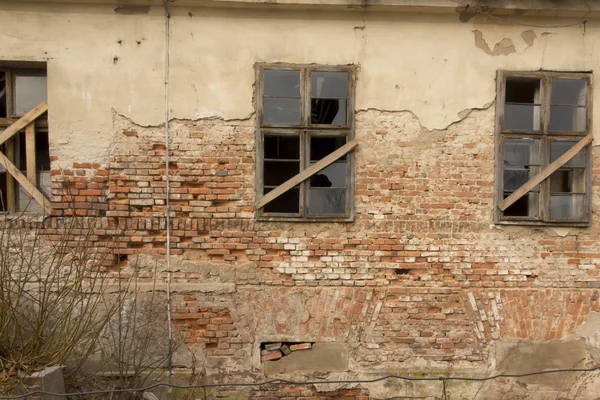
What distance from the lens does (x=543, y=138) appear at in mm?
4418

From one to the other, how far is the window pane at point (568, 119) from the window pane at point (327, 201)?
239 cm

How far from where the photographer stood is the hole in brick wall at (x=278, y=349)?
4.28 metres

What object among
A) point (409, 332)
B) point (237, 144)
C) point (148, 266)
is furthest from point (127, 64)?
point (409, 332)

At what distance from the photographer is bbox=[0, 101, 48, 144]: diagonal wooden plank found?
414 centimetres

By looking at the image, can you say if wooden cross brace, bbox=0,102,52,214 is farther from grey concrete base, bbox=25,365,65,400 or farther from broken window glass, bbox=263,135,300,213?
broken window glass, bbox=263,135,300,213

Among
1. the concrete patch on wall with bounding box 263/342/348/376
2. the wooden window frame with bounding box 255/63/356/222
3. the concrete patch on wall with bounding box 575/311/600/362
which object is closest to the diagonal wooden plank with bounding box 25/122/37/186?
the wooden window frame with bounding box 255/63/356/222

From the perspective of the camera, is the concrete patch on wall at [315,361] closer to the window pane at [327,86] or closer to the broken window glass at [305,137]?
the broken window glass at [305,137]

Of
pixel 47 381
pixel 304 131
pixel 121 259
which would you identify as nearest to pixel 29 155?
pixel 121 259

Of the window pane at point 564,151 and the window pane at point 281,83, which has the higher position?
the window pane at point 281,83

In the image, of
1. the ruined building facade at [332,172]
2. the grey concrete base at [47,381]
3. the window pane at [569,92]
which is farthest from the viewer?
the window pane at [569,92]

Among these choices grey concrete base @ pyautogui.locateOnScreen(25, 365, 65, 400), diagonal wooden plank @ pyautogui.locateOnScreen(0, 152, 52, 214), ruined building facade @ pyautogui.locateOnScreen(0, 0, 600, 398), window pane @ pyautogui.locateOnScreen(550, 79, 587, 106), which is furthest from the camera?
window pane @ pyautogui.locateOnScreen(550, 79, 587, 106)

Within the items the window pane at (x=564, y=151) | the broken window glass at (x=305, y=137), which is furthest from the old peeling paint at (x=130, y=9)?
the window pane at (x=564, y=151)

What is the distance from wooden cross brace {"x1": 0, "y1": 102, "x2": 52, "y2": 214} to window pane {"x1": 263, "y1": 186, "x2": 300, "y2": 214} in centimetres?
222

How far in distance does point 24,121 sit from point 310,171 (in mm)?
2961
